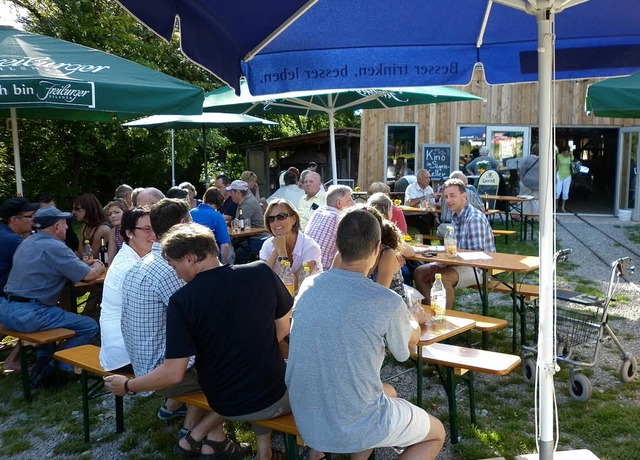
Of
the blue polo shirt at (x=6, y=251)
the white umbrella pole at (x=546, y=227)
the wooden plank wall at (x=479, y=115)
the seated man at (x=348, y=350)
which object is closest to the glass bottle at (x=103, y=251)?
the blue polo shirt at (x=6, y=251)

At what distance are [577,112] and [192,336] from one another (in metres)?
14.6

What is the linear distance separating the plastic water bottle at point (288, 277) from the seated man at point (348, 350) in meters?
1.54

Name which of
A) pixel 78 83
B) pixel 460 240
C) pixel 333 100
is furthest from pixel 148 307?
pixel 333 100

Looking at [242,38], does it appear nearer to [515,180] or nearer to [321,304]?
[321,304]

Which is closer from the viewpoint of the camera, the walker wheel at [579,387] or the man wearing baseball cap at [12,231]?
the walker wheel at [579,387]

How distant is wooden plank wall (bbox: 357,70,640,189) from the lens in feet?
48.8

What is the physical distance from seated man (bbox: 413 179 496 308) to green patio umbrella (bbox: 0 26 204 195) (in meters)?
2.52

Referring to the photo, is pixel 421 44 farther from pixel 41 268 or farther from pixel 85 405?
pixel 41 268

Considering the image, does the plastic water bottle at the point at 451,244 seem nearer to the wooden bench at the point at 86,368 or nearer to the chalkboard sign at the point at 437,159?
the wooden bench at the point at 86,368

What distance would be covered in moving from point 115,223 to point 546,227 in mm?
4918

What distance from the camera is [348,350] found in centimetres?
238

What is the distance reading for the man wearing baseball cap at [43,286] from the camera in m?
4.57

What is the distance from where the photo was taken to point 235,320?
8.95 feet

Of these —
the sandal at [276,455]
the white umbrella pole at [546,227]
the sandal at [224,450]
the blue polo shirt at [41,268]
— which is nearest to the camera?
the white umbrella pole at [546,227]
